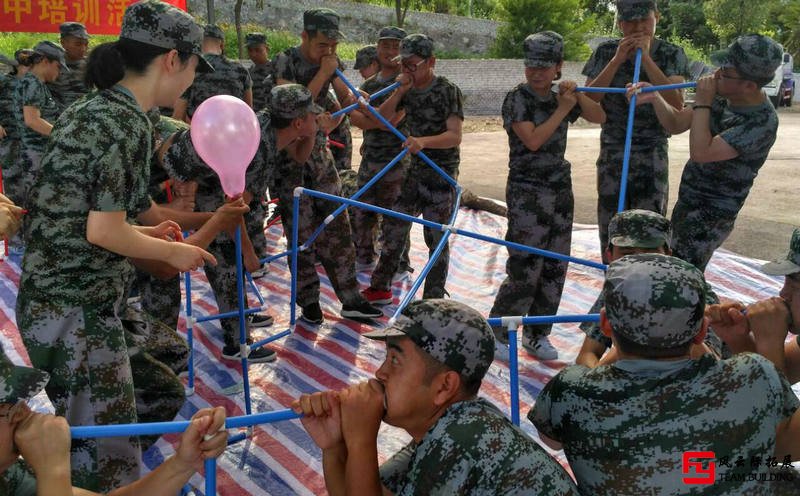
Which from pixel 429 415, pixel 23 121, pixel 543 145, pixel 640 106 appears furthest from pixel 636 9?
pixel 23 121

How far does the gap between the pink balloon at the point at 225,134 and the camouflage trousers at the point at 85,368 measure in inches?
32.5

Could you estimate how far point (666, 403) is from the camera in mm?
1654

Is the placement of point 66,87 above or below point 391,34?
below

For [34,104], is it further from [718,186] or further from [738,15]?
[738,15]

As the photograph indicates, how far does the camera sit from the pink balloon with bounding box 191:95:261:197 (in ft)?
9.58

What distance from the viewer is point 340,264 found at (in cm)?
508

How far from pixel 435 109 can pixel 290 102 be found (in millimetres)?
1488

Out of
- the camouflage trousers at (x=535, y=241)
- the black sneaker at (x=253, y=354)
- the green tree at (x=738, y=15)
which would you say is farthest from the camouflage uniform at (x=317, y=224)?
the green tree at (x=738, y=15)

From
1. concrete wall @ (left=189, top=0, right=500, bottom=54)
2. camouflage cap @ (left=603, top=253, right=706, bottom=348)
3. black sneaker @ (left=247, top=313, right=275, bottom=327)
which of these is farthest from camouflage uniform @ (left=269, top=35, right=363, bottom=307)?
concrete wall @ (left=189, top=0, right=500, bottom=54)

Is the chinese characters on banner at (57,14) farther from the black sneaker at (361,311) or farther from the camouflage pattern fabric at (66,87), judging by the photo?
the black sneaker at (361,311)

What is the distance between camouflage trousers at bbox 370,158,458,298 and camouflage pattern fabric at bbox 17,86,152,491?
9.84 ft

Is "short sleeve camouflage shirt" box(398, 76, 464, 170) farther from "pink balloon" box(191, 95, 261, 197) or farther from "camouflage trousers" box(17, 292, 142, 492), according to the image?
"camouflage trousers" box(17, 292, 142, 492)

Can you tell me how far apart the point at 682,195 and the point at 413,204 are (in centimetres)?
210

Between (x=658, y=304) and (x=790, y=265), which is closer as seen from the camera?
(x=658, y=304)
